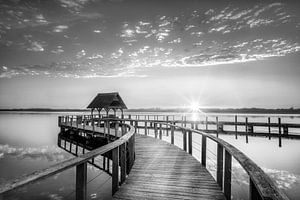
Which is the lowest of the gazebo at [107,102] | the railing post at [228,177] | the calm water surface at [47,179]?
the calm water surface at [47,179]

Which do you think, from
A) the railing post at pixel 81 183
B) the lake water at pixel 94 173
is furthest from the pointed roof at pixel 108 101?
the railing post at pixel 81 183

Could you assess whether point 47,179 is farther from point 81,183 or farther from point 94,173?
point 81,183

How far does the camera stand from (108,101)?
2661 centimetres

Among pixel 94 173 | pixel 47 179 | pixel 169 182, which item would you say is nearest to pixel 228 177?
pixel 169 182

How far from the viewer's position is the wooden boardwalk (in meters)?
3.65

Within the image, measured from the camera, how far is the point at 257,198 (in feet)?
5.69

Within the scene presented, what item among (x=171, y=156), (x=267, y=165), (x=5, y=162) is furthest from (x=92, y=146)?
(x=267, y=165)

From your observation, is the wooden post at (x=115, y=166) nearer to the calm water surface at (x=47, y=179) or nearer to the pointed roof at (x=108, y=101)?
the calm water surface at (x=47, y=179)

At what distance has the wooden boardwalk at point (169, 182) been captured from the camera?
144 inches

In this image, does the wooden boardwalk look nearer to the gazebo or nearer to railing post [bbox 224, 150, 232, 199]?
railing post [bbox 224, 150, 232, 199]

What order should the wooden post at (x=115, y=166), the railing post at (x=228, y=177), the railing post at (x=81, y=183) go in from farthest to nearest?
the wooden post at (x=115, y=166) < the railing post at (x=228, y=177) < the railing post at (x=81, y=183)

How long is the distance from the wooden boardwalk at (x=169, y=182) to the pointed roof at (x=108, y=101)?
820 inches

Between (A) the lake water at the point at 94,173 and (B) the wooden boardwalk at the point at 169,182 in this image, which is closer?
(B) the wooden boardwalk at the point at 169,182

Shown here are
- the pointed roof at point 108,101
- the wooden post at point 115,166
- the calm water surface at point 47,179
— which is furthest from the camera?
the pointed roof at point 108,101
